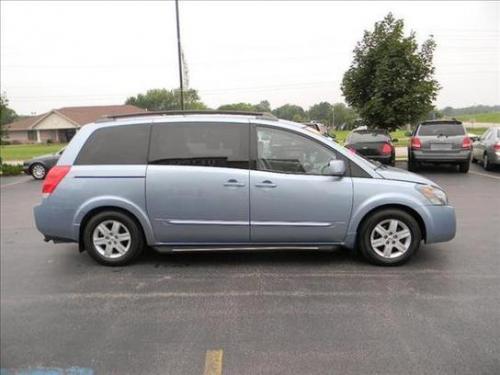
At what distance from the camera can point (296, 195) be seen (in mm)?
5211

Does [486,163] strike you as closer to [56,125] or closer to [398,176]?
[398,176]

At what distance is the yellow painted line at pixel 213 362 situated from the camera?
3.19 metres

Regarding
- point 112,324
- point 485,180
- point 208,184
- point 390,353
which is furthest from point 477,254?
point 485,180

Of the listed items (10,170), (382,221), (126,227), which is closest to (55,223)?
(126,227)

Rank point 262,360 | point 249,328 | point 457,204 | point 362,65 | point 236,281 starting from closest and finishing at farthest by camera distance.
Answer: point 262,360
point 249,328
point 236,281
point 457,204
point 362,65

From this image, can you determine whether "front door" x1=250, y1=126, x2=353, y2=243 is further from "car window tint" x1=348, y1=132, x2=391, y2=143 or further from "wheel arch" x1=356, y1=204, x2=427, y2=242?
"car window tint" x1=348, y1=132, x2=391, y2=143

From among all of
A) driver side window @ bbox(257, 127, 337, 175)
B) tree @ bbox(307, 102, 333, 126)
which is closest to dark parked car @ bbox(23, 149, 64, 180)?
driver side window @ bbox(257, 127, 337, 175)

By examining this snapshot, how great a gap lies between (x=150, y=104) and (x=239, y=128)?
110 meters

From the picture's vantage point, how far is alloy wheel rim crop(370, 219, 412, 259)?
5.30 metres

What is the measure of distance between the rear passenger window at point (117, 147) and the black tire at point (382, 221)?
2577 millimetres

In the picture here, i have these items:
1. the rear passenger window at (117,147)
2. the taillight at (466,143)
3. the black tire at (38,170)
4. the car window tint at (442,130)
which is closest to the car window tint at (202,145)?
the rear passenger window at (117,147)

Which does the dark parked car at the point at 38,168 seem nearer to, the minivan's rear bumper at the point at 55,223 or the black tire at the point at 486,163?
the minivan's rear bumper at the point at 55,223

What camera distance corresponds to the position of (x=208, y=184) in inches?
206

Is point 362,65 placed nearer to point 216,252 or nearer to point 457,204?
point 457,204
